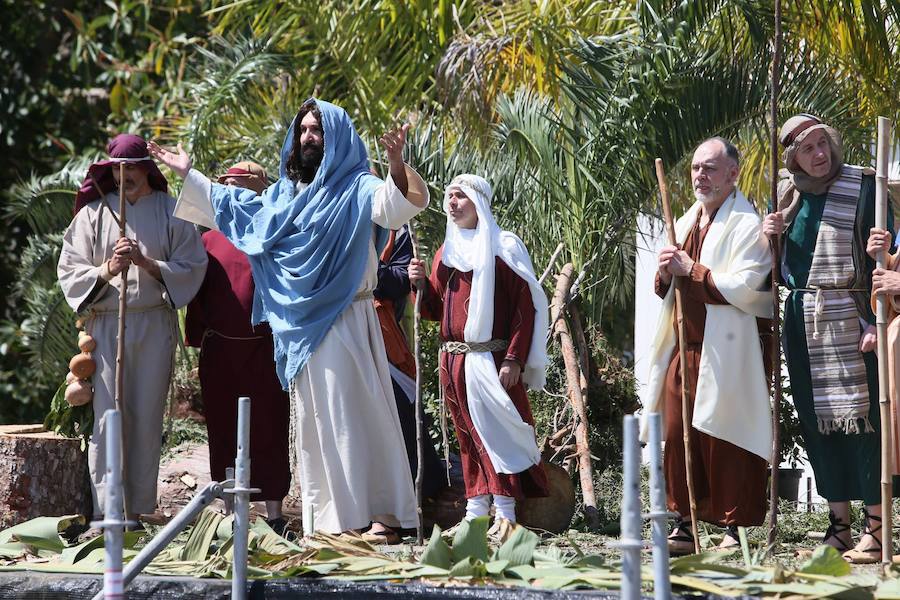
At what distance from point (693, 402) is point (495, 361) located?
3.46ft

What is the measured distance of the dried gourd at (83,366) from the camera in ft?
21.4

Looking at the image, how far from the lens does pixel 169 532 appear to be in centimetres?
463

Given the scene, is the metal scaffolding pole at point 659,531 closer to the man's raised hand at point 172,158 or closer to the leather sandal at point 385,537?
the leather sandal at point 385,537

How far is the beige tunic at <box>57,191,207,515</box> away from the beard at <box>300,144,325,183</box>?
716 millimetres

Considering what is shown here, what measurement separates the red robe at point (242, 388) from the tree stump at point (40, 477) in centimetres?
69

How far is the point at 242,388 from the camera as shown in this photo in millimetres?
6730

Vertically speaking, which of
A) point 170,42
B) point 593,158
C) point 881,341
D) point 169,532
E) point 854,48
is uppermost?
point 170,42

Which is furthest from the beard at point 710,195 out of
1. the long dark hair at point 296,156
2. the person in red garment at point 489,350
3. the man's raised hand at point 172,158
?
the man's raised hand at point 172,158

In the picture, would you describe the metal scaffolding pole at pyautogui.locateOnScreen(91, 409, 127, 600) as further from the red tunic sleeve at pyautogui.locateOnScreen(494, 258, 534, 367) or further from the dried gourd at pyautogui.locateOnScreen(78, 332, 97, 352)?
the red tunic sleeve at pyautogui.locateOnScreen(494, 258, 534, 367)

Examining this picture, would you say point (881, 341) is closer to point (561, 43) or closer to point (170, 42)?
point (561, 43)

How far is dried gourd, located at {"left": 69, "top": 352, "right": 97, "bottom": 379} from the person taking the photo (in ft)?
21.4

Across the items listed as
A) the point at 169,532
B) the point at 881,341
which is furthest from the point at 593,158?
the point at 169,532

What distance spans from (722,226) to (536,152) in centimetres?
237

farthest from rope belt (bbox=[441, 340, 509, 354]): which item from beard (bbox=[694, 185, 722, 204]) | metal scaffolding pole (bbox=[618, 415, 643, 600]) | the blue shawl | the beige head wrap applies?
metal scaffolding pole (bbox=[618, 415, 643, 600])
